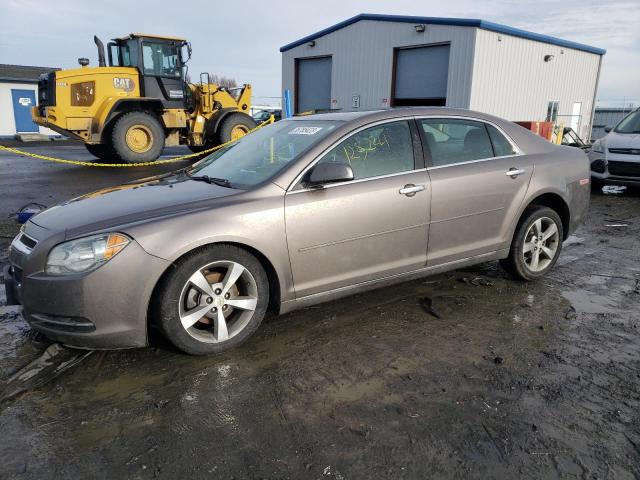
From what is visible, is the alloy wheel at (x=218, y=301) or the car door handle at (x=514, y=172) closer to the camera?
the alloy wheel at (x=218, y=301)

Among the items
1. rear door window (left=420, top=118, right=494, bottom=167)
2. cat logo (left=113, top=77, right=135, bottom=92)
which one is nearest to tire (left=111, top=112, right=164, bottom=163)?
cat logo (left=113, top=77, right=135, bottom=92)

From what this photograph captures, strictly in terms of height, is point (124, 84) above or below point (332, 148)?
above

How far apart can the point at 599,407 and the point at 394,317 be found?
1.50 metres

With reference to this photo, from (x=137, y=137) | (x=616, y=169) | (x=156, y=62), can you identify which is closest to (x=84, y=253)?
(x=616, y=169)

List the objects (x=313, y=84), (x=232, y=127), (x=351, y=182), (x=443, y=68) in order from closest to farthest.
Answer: (x=351, y=182) → (x=232, y=127) → (x=443, y=68) → (x=313, y=84)

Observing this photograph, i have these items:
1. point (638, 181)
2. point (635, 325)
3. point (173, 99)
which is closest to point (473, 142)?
point (635, 325)

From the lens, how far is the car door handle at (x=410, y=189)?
3.69m

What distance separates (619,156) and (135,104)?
11.1 meters

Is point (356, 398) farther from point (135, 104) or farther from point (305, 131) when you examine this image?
point (135, 104)

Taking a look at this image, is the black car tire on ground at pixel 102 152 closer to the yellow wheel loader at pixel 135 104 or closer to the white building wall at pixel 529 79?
the yellow wheel loader at pixel 135 104

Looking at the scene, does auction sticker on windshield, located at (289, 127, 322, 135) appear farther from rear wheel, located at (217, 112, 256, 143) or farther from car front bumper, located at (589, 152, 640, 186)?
rear wheel, located at (217, 112, 256, 143)

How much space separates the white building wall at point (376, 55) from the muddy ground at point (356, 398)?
50.0 ft

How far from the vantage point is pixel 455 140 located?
163 inches

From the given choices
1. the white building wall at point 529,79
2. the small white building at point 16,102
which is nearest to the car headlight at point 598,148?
the white building wall at point 529,79
